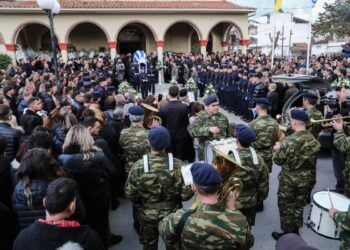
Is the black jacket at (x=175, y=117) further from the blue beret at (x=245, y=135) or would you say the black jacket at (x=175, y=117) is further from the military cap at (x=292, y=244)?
the military cap at (x=292, y=244)

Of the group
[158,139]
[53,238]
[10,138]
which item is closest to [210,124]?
[158,139]

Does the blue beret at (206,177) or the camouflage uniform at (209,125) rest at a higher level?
the blue beret at (206,177)

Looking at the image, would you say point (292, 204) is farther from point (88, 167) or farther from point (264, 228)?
point (88, 167)

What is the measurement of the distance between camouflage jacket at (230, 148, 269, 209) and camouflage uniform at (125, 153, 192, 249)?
749mm

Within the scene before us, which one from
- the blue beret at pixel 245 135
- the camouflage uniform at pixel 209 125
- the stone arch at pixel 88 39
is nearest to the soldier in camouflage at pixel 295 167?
Answer: the blue beret at pixel 245 135

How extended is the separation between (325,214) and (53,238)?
2.65m

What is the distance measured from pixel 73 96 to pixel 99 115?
10.6ft

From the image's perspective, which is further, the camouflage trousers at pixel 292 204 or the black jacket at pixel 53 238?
the camouflage trousers at pixel 292 204

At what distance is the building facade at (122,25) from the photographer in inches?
823

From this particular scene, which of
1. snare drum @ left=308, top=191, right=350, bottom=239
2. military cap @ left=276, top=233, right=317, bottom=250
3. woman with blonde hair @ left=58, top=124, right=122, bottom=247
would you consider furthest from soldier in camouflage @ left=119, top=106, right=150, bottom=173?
military cap @ left=276, top=233, right=317, bottom=250

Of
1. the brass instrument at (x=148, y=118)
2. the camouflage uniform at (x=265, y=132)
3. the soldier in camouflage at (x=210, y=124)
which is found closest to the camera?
the camouflage uniform at (x=265, y=132)

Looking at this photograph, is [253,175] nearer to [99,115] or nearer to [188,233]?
[188,233]

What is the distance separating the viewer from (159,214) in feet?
12.1

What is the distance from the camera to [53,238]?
88.1 inches
